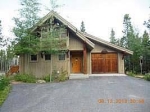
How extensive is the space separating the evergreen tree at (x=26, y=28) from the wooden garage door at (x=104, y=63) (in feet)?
23.5

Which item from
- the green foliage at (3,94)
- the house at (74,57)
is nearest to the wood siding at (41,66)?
the house at (74,57)

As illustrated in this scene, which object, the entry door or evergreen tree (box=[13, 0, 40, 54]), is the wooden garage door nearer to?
the entry door

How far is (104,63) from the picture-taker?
77.6ft

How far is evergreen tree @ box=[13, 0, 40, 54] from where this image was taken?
60.4ft

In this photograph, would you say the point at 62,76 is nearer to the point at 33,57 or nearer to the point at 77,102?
the point at 33,57

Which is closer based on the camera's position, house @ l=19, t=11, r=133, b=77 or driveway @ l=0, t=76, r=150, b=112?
driveway @ l=0, t=76, r=150, b=112

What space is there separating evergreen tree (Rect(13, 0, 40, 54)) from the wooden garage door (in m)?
7.16

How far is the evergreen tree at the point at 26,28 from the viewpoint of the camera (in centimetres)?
1842

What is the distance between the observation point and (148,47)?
28.4m

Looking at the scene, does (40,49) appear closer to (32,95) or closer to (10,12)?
(10,12)

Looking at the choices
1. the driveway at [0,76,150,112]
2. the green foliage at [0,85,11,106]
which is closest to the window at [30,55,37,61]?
the green foliage at [0,85,11,106]
